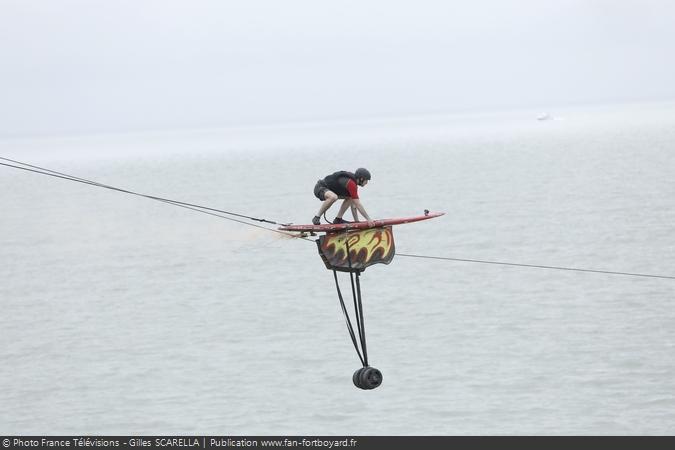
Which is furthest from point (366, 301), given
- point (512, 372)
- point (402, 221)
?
point (402, 221)

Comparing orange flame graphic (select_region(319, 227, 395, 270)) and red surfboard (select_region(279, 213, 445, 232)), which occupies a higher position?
red surfboard (select_region(279, 213, 445, 232))

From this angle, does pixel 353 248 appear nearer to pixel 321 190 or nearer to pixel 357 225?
pixel 357 225

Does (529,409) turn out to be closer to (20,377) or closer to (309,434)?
(309,434)

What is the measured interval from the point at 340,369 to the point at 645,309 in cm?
2932

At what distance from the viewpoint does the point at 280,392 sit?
86.3 m

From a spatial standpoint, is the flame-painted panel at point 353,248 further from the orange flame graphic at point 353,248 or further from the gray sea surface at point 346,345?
the gray sea surface at point 346,345

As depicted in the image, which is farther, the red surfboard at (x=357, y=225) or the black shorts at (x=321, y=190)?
the black shorts at (x=321, y=190)

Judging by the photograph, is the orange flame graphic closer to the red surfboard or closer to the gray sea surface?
the red surfboard
